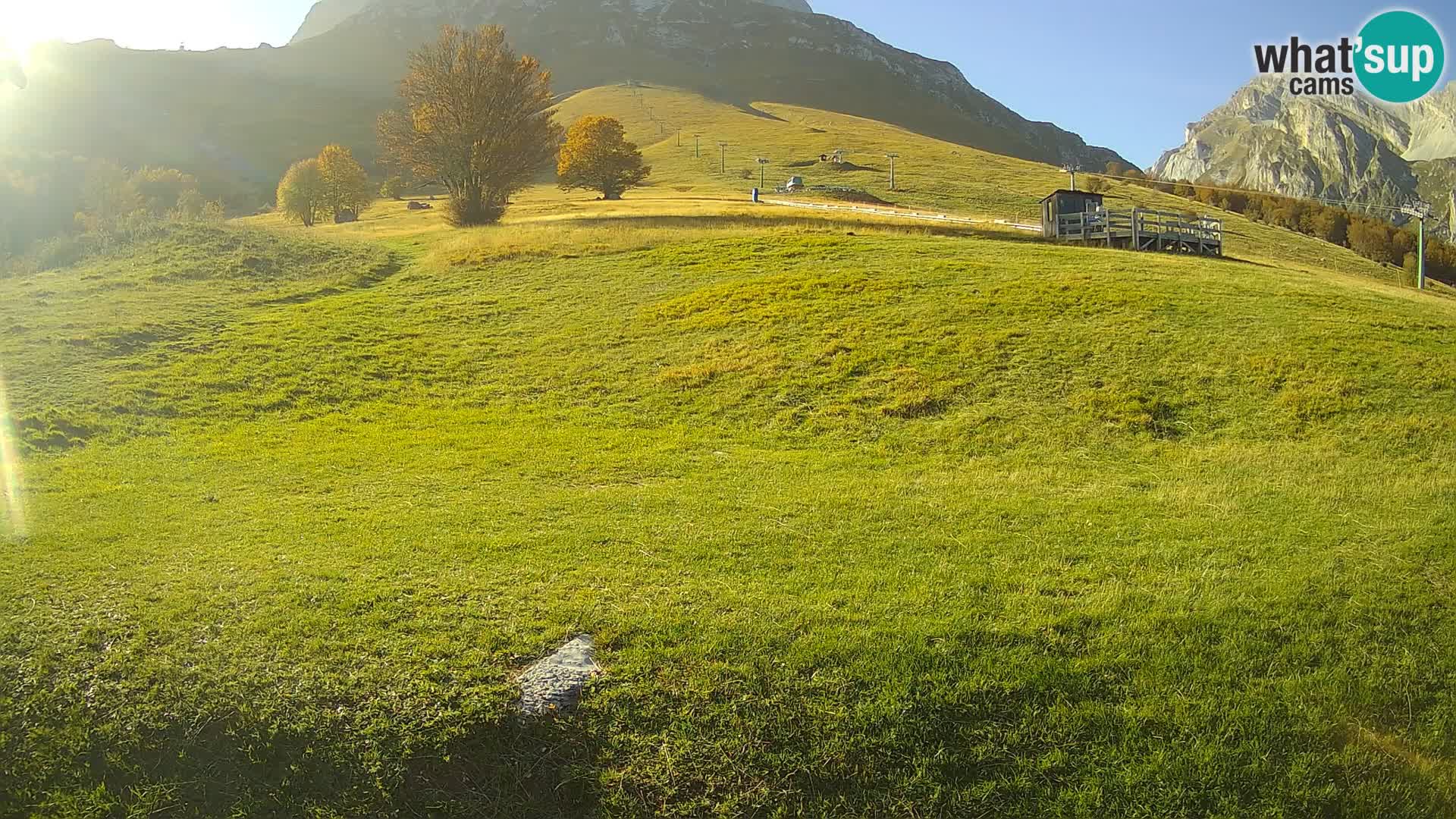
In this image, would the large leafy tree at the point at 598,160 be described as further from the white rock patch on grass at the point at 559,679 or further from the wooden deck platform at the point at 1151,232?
the white rock patch on grass at the point at 559,679

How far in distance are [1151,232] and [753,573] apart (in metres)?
36.6

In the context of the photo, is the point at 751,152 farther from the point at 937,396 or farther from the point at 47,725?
the point at 47,725

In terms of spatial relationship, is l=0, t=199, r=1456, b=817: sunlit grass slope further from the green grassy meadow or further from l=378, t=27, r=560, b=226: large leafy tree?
l=378, t=27, r=560, b=226: large leafy tree

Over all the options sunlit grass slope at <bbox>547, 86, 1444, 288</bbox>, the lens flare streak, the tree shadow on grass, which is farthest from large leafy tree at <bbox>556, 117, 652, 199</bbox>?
the tree shadow on grass

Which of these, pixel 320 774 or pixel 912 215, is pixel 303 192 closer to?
pixel 912 215

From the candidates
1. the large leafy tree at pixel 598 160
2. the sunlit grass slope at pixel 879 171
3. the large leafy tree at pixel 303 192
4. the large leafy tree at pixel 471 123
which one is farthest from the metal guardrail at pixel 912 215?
the large leafy tree at pixel 303 192

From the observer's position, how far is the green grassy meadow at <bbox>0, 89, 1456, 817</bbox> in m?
6.39

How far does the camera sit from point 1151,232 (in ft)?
126

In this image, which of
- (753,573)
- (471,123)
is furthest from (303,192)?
(753,573)

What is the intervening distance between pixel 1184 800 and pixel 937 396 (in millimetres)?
11606

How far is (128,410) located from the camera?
16.2 metres

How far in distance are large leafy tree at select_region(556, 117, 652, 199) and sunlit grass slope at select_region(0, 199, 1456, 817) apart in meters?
58.0

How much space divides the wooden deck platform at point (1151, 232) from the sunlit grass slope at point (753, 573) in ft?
57.2

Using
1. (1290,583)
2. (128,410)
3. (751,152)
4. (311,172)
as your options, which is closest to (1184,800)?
(1290,583)
